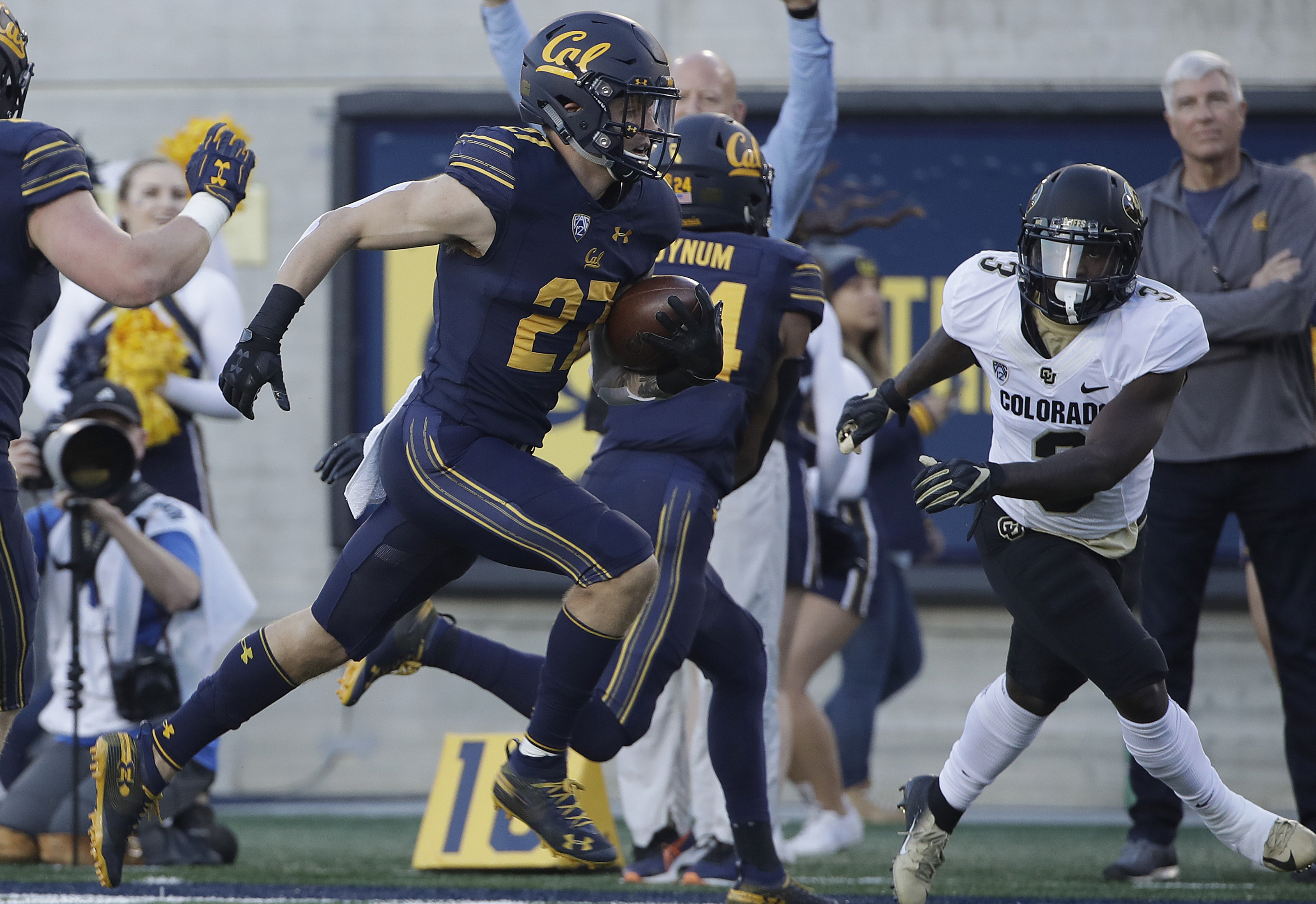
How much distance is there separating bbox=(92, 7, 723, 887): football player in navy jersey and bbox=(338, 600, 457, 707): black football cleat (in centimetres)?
54

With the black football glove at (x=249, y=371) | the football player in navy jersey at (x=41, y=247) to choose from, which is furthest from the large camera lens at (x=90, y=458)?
the black football glove at (x=249, y=371)

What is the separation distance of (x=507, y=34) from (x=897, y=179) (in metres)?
3.03

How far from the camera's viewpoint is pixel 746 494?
190 inches

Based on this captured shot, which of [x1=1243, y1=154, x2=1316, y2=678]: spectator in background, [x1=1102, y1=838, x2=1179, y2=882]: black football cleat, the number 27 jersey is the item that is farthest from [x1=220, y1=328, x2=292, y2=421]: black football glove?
[x1=1243, y1=154, x2=1316, y2=678]: spectator in background

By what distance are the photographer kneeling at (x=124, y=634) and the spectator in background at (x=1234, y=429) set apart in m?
2.75

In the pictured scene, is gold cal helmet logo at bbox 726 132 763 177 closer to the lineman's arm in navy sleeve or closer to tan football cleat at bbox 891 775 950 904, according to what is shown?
the lineman's arm in navy sleeve

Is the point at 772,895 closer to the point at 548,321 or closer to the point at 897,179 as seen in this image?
the point at 548,321

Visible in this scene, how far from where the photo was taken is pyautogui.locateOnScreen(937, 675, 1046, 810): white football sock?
3938 millimetres

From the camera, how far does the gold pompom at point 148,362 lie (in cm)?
536

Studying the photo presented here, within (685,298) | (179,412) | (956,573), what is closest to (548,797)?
(685,298)

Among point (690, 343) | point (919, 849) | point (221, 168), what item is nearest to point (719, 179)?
point (690, 343)

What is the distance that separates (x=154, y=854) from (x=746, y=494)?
81.9 inches

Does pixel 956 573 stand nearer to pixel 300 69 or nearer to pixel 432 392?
pixel 300 69

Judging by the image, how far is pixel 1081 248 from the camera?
12.4ft
